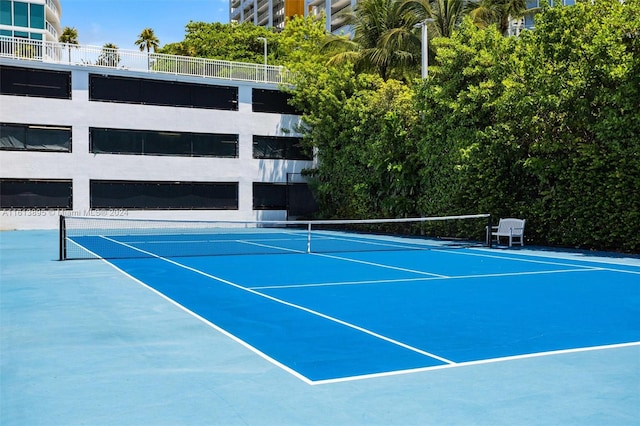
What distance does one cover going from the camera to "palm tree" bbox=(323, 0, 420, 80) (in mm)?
33781

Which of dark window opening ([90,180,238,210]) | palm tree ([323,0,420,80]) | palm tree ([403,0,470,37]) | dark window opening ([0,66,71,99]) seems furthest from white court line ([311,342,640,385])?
dark window opening ([0,66,71,99])

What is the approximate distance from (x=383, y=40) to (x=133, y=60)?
12.0 meters

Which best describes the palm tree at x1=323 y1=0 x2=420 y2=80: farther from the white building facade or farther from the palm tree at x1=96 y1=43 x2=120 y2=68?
the palm tree at x1=96 y1=43 x2=120 y2=68

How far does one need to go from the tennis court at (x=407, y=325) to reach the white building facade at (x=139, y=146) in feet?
50.6

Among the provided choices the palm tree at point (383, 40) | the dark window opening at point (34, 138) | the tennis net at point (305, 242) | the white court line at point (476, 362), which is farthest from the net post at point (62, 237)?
the palm tree at point (383, 40)

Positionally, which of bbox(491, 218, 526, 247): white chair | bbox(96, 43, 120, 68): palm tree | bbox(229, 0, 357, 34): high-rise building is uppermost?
bbox(229, 0, 357, 34): high-rise building

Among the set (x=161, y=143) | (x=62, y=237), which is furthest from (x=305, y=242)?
(x=161, y=143)

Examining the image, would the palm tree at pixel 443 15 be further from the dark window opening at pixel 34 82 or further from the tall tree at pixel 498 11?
the dark window opening at pixel 34 82

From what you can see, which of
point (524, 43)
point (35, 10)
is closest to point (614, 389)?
point (524, 43)

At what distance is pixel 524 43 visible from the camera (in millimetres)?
21938

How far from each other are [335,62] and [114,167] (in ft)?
39.6

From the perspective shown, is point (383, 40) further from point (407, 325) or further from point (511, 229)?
point (407, 325)

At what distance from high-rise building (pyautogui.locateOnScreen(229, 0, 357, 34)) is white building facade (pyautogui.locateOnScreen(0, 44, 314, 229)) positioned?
1269 inches

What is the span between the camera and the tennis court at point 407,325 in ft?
16.7
